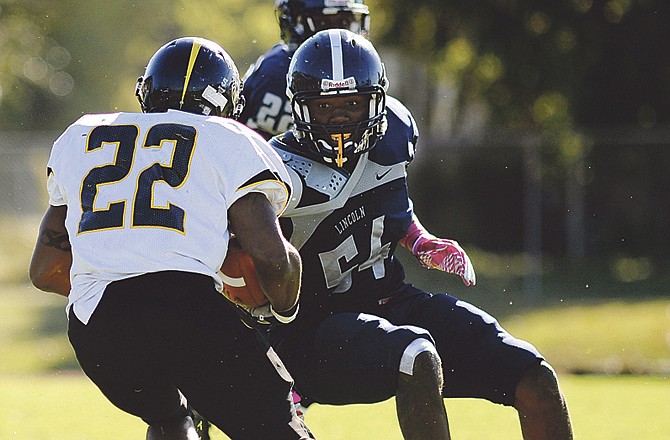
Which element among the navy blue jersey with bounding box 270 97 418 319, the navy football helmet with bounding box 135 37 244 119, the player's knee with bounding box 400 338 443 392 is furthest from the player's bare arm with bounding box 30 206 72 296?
the player's knee with bounding box 400 338 443 392

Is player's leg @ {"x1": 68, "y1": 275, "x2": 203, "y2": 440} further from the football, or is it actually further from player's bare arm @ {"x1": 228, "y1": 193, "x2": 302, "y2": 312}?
the football

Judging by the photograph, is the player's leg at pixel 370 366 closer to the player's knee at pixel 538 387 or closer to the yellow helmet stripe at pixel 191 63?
the player's knee at pixel 538 387

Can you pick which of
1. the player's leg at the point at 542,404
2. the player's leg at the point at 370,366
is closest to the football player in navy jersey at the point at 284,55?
the player's leg at the point at 370,366

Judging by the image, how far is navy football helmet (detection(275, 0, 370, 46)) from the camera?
599 cm

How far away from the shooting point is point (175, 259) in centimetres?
353

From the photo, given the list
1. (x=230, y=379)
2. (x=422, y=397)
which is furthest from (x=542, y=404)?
(x=230, y=379)

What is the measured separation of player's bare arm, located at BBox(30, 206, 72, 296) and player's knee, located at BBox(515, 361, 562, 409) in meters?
1.68

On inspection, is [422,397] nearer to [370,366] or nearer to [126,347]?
[370,366]

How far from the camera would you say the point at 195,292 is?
140 inches

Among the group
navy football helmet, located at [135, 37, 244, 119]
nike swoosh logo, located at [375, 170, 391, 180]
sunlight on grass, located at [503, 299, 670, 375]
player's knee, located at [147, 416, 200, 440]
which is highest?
navy football helmet, located at [135, 37, 244, 119]

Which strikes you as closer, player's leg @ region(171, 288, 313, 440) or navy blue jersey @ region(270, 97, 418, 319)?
player's leg @ region(171, 288, 313, 440)

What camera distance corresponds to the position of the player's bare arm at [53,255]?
392 centimetres

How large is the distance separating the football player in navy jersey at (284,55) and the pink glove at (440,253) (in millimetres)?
1448

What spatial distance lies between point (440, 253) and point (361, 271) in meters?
0.35
